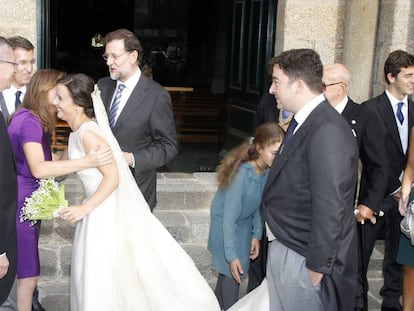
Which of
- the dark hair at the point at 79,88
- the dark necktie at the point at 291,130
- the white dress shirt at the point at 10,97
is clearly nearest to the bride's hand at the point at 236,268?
the dark necktie at the point at 291,130

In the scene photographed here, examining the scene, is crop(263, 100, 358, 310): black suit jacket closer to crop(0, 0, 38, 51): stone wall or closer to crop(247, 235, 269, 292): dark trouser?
crop(247, 235, 269, 292): dark trouser

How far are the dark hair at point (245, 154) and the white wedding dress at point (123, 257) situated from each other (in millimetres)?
545

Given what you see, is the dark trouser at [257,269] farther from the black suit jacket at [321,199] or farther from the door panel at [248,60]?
the door panel at [248,60]

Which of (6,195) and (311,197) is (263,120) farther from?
(6,195)

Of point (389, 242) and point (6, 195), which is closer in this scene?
point (6, 195)

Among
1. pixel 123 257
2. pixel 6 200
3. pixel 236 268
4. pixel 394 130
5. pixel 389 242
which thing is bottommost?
pixel 389 242

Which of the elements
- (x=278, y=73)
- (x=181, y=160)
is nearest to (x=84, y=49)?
(x=181, y=160)

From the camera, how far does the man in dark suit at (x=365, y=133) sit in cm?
436

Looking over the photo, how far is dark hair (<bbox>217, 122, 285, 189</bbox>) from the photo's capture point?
156 inches

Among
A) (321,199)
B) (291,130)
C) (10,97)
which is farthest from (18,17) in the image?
(321,199)

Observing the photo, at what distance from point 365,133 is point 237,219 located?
3.67 ft

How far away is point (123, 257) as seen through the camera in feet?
12.5

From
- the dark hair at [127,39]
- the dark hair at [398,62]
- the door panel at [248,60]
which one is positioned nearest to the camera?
the dark hair at [127,39]

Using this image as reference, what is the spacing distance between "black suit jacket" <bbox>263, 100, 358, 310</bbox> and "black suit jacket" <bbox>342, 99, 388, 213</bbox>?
1301mm
